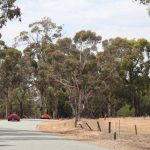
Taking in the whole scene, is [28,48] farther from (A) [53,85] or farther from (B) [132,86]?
(B) [132,86]

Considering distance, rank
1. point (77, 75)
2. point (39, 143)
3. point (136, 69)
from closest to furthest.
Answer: point (39, 143), point (77, 75), point (136, 69)

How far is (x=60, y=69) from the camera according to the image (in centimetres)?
7800

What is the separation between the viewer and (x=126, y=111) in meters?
110

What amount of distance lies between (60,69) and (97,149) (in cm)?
5403

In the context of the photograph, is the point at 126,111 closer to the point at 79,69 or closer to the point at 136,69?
the point at 136,69

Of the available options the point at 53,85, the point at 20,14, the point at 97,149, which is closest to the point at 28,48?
Result: the point at 53,85

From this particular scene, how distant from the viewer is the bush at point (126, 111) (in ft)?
353

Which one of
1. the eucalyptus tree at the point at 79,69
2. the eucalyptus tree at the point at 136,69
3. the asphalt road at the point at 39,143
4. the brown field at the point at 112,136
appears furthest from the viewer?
the eucalyptus tree at the point at 136,69

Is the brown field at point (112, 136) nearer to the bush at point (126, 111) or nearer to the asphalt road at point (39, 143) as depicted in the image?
the asphalt road at point (39, 143)

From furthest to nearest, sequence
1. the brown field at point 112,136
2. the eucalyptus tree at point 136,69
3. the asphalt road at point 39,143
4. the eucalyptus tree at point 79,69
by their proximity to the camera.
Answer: the eucalyptus tree at point 136,69 → the eucalyptus tree at point 79,69 → the brown field at point 112,136 → the asphalt road at point 39,143

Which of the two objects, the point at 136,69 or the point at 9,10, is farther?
the point at 136,69

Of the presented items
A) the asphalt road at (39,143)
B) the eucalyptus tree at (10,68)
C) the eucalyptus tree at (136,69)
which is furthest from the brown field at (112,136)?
the eucalyptus tree at (10,68)

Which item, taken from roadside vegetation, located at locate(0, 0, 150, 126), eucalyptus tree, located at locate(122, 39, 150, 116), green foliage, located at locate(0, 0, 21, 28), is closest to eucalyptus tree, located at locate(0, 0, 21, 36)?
green foliage, located at locate(0, 0, 21, 28)

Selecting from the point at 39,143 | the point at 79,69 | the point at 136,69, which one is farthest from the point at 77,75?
the point at 39,143
